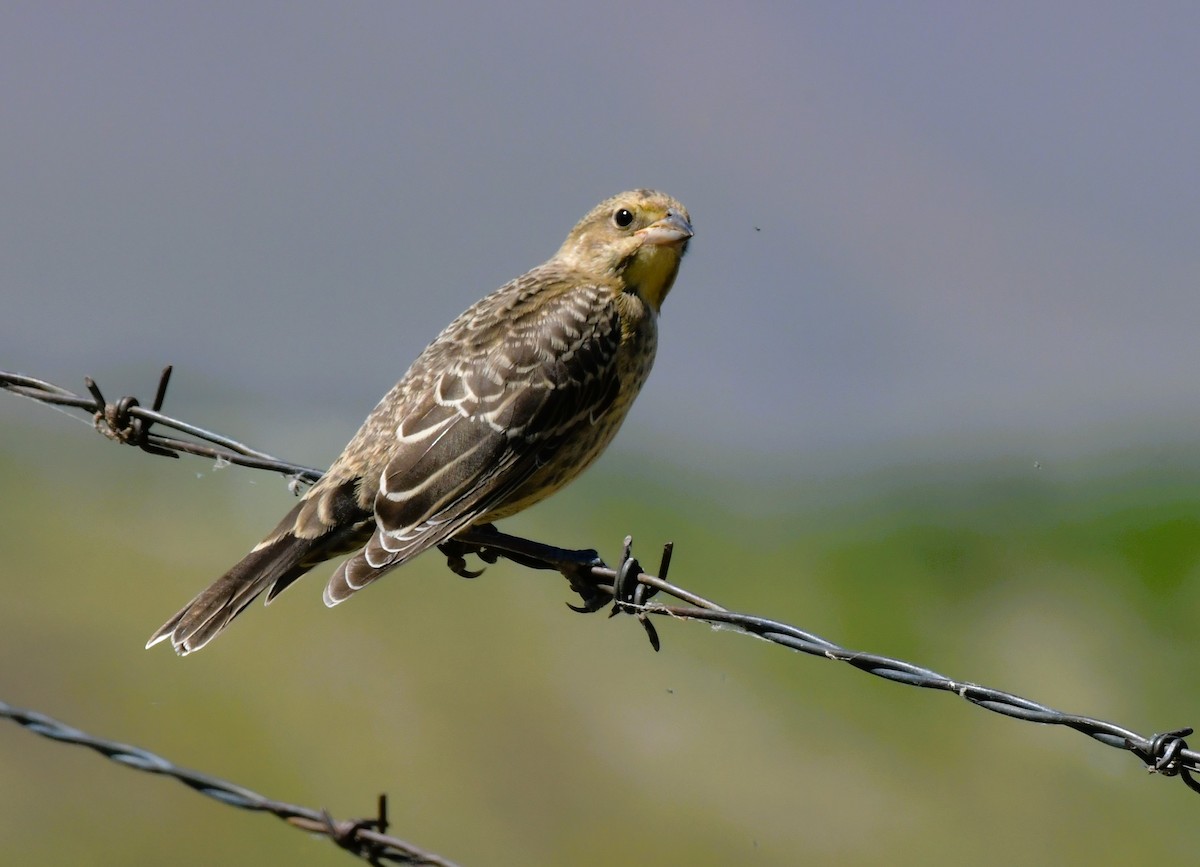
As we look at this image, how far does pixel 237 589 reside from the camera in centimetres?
536

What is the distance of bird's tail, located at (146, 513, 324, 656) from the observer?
17.2ft

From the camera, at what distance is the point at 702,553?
16.8 meters

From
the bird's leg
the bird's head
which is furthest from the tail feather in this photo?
the bird's head

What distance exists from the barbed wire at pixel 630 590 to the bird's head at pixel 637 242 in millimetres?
1536

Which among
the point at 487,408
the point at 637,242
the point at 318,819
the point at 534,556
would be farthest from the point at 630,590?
the point at 637,242

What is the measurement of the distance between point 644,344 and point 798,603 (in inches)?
402

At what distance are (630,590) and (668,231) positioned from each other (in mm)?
2894

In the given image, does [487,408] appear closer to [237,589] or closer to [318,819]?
[237,589]

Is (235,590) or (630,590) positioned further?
(235,590)

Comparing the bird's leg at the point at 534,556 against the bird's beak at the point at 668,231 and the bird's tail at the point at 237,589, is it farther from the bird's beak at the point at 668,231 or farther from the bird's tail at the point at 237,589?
the bird's beak at the point at 668,231

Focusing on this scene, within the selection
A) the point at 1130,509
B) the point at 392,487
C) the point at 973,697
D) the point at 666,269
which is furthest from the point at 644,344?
the point at 1130,509

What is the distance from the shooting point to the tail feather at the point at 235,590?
525 centimetres

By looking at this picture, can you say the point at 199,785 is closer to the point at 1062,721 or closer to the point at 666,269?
the point at 1062,721

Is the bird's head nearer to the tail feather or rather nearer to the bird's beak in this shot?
the bird's beak
